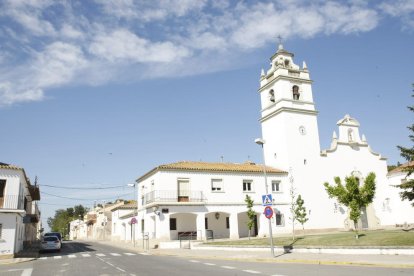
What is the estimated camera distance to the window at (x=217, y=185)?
36.0 metres

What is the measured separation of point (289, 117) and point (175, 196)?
15360mm

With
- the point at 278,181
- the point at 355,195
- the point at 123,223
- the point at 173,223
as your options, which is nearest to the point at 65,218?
the point at 123,223

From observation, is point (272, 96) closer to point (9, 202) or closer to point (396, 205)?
point (396, 205)

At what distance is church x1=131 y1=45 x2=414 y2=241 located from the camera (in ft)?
113

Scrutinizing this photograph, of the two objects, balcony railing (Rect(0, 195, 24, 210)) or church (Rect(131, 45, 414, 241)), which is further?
church (Rect(131, 45, 414, 241))

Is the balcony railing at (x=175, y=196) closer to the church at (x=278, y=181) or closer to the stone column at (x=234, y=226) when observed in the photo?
the church at (x=278, y=181)

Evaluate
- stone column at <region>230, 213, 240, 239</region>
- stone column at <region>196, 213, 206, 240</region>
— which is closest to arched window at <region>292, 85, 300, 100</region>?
stone column at <region>230, 213, 240, 239</region>

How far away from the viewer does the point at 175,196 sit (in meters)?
33.8

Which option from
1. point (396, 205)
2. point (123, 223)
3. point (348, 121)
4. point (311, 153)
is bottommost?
point (123, 223)

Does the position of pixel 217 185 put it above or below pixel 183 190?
above

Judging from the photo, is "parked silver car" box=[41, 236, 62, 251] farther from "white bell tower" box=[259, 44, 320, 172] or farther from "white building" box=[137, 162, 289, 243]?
"white bell tower" box=[259, 44, 320, 172]

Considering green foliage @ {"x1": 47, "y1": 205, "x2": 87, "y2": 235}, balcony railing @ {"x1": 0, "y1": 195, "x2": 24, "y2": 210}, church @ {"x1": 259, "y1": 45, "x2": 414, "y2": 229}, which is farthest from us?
green foliage @ {"x1": 47, "y1": 205, "x2": 87, "y2": 235}

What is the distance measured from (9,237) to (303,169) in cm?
2771

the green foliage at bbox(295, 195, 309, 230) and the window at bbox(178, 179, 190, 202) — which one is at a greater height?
the window at bbox(178, 179, 190, 202)
